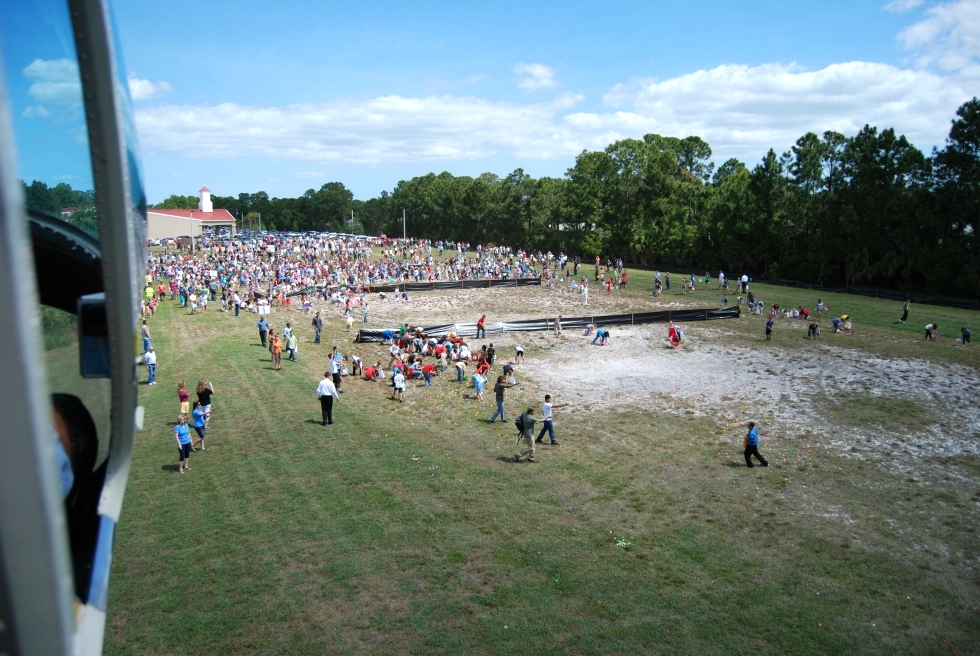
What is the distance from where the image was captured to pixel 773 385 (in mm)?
23500

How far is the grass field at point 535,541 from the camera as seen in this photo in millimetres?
9133

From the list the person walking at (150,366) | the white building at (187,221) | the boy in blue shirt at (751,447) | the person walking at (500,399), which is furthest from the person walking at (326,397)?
the white building at (187,221)

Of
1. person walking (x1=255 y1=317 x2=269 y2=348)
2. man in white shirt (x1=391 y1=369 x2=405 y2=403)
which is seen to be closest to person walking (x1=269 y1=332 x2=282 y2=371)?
person walking (x1=255 y1=317 x2=269 y2=348)

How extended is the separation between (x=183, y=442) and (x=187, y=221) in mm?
90439

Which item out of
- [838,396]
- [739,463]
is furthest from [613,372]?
[739,463]

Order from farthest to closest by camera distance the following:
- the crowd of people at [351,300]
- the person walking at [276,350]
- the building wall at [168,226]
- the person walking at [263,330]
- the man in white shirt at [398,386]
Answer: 1. the building wall at [168,226]
2. the person walking at [263,330]
3. the person walking at [276,350]
4. the man in white shirt at [398,386]
5. the crowd of people at [351,300]

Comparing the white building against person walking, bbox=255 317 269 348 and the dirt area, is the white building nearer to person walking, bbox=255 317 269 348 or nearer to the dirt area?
person walking, bbox=255 317 269 348

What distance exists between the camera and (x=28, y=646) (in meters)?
1.48

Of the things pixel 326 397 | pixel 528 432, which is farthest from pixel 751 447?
pixel 326 397

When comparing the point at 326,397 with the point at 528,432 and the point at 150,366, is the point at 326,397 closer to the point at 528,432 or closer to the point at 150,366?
the point at 528,432

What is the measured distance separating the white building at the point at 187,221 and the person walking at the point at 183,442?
213ft

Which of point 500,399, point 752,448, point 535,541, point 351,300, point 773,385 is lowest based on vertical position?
point 535,541

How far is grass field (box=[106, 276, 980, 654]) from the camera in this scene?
30.0 ft

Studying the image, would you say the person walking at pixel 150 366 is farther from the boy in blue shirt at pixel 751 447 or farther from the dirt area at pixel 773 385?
the boy in blue shirt at pixel 751 447
